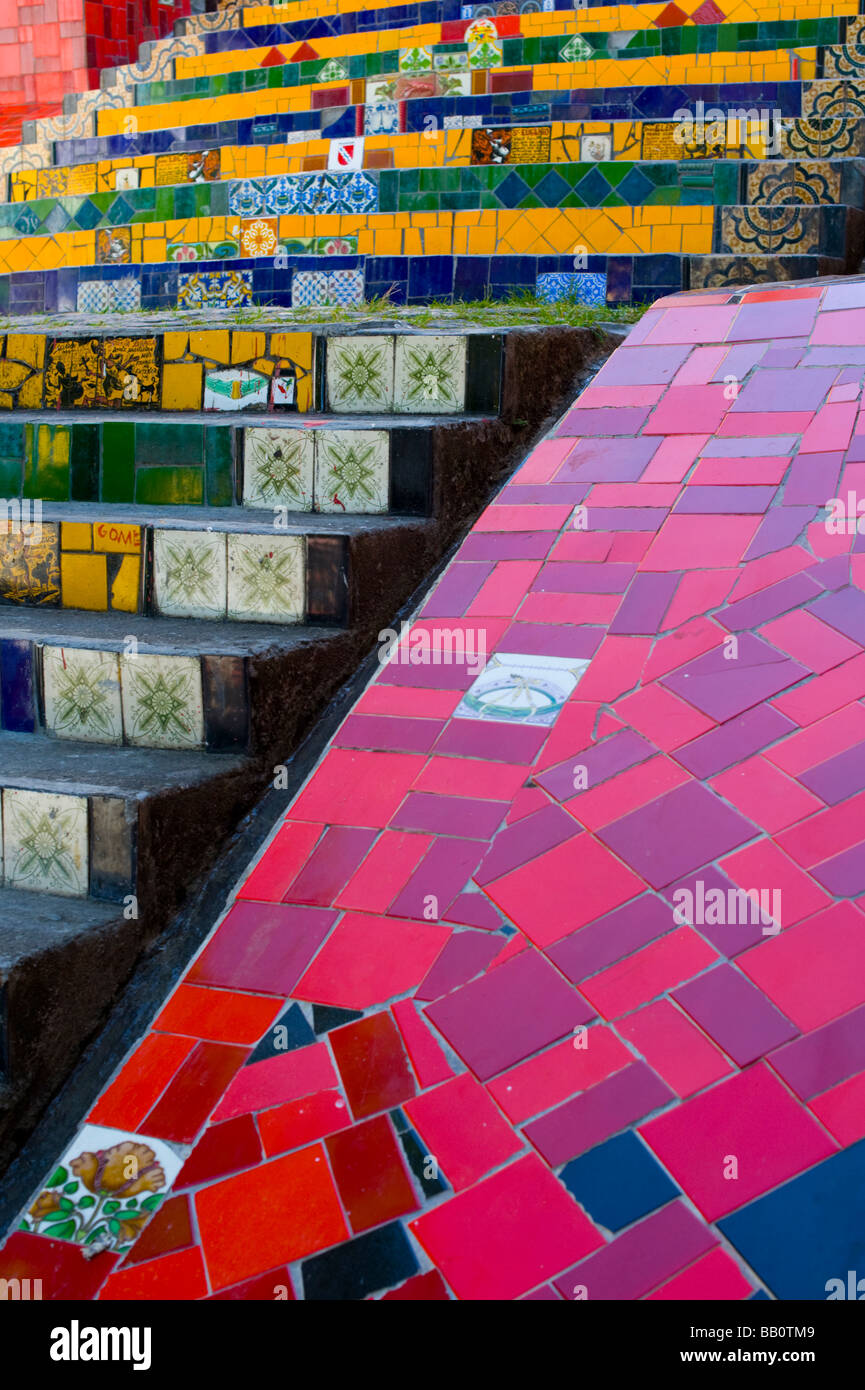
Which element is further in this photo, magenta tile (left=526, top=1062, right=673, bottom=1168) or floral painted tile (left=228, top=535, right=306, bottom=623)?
floral painted tile (left=228, top=535, right=306, bottom=623)

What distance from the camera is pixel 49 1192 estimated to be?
166cm

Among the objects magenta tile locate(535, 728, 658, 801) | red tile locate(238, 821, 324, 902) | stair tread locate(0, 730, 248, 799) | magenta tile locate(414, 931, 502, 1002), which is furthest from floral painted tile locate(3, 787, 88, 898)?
magenta tile locate(535, 728, 658, 801)

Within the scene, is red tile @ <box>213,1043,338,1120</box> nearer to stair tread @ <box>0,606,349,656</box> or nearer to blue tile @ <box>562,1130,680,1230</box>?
blue tile @ <box>562,1130,680,1230</box>

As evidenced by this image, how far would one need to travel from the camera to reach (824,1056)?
4.82 feet

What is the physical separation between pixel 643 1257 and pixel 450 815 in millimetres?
726

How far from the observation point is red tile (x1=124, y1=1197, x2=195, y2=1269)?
154 cm

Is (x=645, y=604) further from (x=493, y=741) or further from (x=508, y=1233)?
(x=508, y=1233)

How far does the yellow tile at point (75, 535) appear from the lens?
2705 millimetres

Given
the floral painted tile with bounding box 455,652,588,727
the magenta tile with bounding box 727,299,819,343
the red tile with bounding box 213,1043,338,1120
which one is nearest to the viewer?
the red tile with bounding box 213,1043,338,1120

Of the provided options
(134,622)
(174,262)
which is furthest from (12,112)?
(134,622)

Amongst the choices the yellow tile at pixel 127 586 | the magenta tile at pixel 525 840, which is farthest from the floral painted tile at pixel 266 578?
the magenta tile at pixel 525 840

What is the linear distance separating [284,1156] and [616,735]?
0.81 m

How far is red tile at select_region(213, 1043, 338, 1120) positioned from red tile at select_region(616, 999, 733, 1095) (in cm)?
41

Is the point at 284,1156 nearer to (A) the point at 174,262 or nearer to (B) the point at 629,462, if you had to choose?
(B) the point at 629,462
